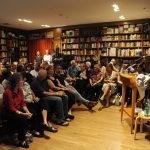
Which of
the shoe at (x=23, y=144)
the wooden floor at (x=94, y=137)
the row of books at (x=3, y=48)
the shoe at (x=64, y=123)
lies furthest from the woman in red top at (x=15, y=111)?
the row of books at (x=3, y=48)

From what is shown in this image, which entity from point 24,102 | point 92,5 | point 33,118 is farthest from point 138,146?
point 92,5

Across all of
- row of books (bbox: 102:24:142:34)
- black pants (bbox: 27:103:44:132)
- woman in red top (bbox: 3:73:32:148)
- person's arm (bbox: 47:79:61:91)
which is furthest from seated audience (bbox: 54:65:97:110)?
row of books (bbox: 102:24:142:34)

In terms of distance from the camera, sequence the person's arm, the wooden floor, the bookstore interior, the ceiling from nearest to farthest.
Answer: the wooden floor < the bookstore interior < the person's arm < the ceiling

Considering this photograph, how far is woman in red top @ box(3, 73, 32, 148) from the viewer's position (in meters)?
2.73

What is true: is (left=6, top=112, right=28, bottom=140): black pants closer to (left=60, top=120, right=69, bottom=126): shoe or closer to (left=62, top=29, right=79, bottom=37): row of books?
(left=60, top=120, right=69, bottom=126): shoe

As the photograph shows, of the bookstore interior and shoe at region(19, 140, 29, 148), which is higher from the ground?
the bookstore interior

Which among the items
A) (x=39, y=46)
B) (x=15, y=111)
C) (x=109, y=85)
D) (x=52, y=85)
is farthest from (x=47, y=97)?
(x=39, y=46)

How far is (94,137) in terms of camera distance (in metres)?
3.14

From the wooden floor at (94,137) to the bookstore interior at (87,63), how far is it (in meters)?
0.01

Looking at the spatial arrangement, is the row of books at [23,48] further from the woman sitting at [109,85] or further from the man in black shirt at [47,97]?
the man in black shirt at [47,97]

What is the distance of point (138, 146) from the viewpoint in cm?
283

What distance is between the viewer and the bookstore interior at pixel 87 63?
10.2 feet

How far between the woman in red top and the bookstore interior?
0.05ft

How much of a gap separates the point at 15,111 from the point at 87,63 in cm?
351
